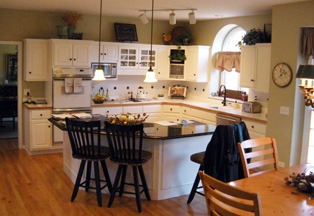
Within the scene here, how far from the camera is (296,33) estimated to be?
5.29m

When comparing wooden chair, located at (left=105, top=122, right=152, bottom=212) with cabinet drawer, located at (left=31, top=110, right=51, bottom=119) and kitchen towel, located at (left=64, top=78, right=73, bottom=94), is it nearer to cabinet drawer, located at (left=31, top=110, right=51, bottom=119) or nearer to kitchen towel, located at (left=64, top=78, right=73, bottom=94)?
kitchen towel, located at (left=64, top=78, right=73, bottom=94)

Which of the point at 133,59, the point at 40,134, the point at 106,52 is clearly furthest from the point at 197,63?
the point at 40,134

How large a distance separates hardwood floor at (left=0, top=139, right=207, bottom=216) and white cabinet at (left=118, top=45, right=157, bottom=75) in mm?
2661

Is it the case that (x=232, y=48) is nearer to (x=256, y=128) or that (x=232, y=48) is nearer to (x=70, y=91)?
(x=256, y=128)

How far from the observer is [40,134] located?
22.3 feet

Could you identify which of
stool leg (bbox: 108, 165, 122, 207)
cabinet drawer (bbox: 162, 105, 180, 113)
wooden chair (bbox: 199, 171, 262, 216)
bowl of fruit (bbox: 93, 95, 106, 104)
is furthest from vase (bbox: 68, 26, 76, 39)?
wooden chair (bbox: 199, 171, 262, 216)

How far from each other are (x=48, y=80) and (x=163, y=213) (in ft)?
12.3

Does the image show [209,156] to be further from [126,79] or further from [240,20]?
[126,79]

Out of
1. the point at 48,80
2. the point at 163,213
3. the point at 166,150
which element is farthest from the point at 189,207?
the point at 48,80

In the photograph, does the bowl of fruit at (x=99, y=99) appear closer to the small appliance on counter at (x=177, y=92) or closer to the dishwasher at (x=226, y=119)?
the small appliance on counter at (x=177, y=92)

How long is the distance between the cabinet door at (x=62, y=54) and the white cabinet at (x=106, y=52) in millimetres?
551

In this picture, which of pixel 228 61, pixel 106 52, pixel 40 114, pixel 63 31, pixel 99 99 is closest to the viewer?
pixel 40 114

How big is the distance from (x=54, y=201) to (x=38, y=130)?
7.87 ft

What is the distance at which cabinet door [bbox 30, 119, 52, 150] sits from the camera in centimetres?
675
